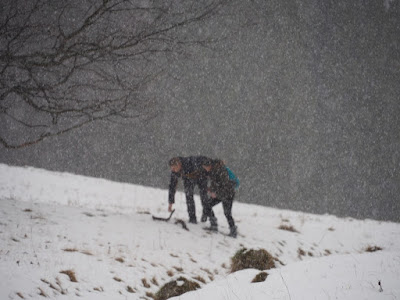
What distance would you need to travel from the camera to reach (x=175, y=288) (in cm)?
414

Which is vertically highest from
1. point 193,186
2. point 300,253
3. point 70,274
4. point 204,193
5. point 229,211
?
point 193,186

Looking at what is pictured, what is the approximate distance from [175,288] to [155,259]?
43.0 inches

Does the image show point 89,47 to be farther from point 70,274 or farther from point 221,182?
point 221,182

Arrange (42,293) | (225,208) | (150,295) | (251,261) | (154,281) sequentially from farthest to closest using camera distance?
(225,208) < (251,261) < (154,281) < (150,295) < (42,293)

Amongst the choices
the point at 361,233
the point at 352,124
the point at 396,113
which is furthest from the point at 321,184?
the point at 361,233

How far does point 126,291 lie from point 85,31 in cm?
423

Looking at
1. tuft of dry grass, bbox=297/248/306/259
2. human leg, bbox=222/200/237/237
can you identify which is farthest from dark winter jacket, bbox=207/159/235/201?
tuft of dry grass, bbox=297/248/306/259

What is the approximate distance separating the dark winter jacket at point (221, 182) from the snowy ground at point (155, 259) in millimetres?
1046

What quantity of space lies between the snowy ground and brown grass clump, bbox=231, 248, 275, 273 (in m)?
0.24

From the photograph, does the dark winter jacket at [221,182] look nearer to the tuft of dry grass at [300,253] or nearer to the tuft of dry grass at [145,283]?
the tuft of dry grass at [300,253]

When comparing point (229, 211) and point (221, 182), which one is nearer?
point (221, 182)

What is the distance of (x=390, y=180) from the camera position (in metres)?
50.7

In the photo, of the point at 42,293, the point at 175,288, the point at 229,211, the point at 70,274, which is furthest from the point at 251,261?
the point at 42,293

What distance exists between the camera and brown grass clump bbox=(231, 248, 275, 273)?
213 inches
